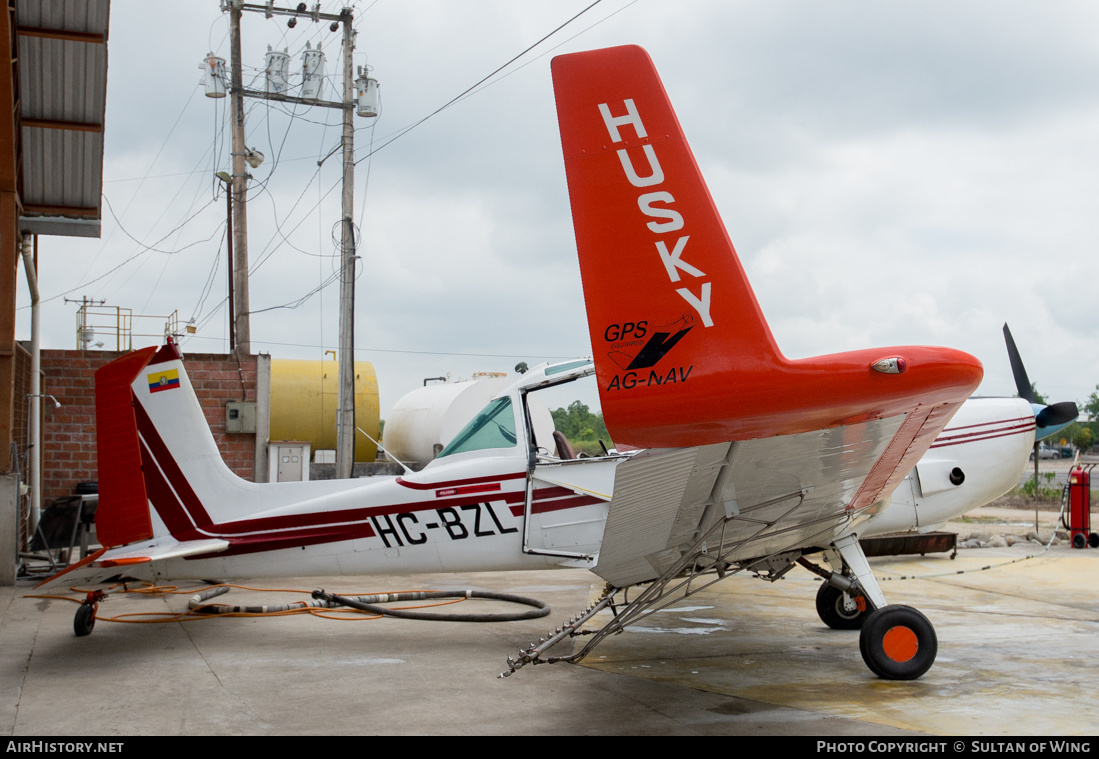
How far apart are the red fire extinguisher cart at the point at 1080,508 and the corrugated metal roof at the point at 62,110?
1548 cm

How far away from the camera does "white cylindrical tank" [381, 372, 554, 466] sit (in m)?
17.3

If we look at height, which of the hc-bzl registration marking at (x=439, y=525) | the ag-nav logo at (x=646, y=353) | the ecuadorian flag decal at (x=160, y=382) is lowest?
→ the hc-bzl registration marking at (x=439, y=525)

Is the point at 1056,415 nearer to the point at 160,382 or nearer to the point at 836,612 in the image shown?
the point at 836,612

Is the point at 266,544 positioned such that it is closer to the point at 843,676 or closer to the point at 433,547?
the point at 433,547

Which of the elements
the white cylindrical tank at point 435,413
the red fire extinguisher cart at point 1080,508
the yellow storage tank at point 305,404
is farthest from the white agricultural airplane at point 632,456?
the yellow storage tank at point 305,404

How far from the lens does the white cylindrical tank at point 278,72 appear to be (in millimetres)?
19062

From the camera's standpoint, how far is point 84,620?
702cm

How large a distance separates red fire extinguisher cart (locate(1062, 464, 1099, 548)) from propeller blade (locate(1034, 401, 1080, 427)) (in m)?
6.19

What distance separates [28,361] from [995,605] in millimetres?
13459

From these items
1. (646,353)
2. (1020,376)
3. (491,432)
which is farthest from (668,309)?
(1020,376)

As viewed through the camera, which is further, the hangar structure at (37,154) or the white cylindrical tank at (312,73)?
the white cylindrical tank at (312,73)

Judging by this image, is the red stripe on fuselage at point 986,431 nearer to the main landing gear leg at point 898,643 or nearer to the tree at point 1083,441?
the main landing gear leg at point 898,643

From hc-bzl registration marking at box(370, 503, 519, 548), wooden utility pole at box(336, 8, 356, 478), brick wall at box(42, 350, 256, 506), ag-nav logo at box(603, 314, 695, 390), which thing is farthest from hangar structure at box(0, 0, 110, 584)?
ag-nav logo at box(603, 314, 695, 390)

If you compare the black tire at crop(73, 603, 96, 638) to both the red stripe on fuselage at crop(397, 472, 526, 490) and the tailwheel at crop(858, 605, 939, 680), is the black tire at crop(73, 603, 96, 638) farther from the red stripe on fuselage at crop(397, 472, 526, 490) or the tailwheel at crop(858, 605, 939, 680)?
the tailwheel at crop(858, 605, 939, 680)
